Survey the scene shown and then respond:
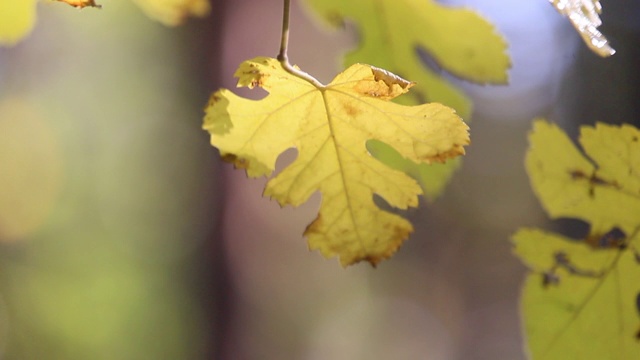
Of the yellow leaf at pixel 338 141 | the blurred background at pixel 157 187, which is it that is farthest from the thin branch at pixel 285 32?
the blurred background at pixel 157 187

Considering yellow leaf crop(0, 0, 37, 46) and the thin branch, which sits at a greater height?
the thin branch

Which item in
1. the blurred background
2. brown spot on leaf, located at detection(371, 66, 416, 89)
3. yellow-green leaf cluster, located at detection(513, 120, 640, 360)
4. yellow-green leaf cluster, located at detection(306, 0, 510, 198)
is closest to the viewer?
brown spot on leaf, located at detection(371, 66, 416, 89)

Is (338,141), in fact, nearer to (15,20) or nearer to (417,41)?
(417,41)

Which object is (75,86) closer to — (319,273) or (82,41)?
(82,41)

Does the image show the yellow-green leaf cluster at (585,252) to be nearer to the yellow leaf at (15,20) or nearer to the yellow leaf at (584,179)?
the yellow leaf at (584,179)

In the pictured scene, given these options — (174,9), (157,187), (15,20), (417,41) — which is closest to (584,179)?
(417,41)

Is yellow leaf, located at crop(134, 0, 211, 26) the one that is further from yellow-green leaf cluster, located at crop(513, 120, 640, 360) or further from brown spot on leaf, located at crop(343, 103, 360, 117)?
yellow-green leaf cluster, located at crop(513, 120, 640, 360)

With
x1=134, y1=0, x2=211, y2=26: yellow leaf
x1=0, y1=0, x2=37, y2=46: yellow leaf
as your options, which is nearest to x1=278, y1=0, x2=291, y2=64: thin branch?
x1=134, y1=0, x2=211, y2=26: yellow leaf
